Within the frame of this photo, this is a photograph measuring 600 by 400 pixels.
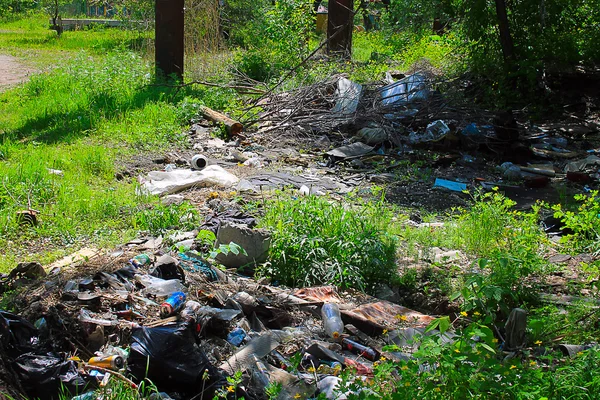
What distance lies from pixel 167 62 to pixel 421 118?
4748mm

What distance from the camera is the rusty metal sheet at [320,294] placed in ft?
13.7

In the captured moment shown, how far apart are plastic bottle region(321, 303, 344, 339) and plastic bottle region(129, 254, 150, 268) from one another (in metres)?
1.27

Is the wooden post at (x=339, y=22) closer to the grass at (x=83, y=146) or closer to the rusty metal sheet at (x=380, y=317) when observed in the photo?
the grass at (x=83, y=146)

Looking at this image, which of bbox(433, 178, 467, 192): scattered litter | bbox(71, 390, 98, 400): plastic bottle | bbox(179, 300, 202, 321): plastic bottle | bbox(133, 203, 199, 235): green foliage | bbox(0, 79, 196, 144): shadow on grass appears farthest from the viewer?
bbox(0, 79, 196, 144): shadow on grass

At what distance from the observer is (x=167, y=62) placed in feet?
36.1

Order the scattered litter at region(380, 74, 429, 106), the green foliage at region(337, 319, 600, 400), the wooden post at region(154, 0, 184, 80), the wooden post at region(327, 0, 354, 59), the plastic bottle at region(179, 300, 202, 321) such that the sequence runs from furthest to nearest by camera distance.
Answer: the wooden post at region(327, 0, 354, 59) < the wooden post at region(154, 0, 184, 80) < the scattered litter at region(380, 74, 429, 106) < the plastic bottle at region(179, 300, 202, 321) < the green foliage at region(337, 319, 600, 400)

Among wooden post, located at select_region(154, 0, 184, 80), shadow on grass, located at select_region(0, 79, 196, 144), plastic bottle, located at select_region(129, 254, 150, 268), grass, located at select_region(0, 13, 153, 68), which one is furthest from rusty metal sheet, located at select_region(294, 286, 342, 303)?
grass, located at select_region(0, 13, 153, 68)

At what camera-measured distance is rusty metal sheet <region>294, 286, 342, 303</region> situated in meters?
4.17

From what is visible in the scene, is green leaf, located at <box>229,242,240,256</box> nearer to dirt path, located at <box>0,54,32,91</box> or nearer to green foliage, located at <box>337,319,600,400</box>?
green foliage, located at <box>337,319,600,400</box>

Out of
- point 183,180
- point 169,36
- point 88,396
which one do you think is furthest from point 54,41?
point 88,396

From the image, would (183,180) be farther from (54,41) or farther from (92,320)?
(54,41)

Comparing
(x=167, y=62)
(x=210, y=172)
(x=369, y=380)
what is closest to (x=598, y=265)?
(x=369, y=380)

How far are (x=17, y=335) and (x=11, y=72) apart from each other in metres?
11.5

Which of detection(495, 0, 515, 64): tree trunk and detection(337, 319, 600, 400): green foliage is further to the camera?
detection(495, 0, 515, 64): tree trunk
